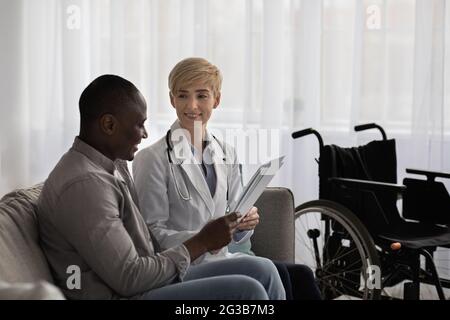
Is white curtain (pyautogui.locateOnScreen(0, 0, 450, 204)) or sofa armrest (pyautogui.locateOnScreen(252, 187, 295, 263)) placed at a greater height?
→ white curtain (pyautogui.locateOnScreen(0, 0, 450, 204))

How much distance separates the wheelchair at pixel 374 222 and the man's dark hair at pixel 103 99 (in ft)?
3.97

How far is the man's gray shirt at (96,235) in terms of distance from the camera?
1434 millimetres

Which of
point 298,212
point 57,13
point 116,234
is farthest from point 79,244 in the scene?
point 57,13

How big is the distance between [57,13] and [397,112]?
1659 mm

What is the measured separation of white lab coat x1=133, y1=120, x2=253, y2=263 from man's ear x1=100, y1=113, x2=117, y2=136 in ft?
1.25

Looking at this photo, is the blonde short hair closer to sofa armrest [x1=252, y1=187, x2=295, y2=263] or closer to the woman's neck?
the woman's neck

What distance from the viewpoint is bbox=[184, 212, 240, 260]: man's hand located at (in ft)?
5.21

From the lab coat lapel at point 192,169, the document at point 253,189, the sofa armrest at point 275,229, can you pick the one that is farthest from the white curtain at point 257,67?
the document at point 253,189

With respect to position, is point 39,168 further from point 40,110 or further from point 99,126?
point 99,126

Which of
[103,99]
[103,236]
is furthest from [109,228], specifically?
[103,99]

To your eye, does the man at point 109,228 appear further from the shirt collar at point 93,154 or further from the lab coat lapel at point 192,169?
the lab coat lapel at point 192,169

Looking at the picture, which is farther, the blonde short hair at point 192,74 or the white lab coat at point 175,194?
the blonde short hair at point 192,74

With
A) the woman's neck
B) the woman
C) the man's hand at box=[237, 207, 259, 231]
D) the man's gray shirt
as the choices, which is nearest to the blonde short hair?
the woman

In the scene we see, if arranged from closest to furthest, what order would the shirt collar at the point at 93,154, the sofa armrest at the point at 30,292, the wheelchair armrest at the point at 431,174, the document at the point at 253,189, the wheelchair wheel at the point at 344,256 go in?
the sofa armrest at the point at 30,292
the shirt collar at the point at 93,154
the document at the point at 253,189
the wheelchair wheel at the point at 344,256
the wheelchair armrest at the point at 431,174
